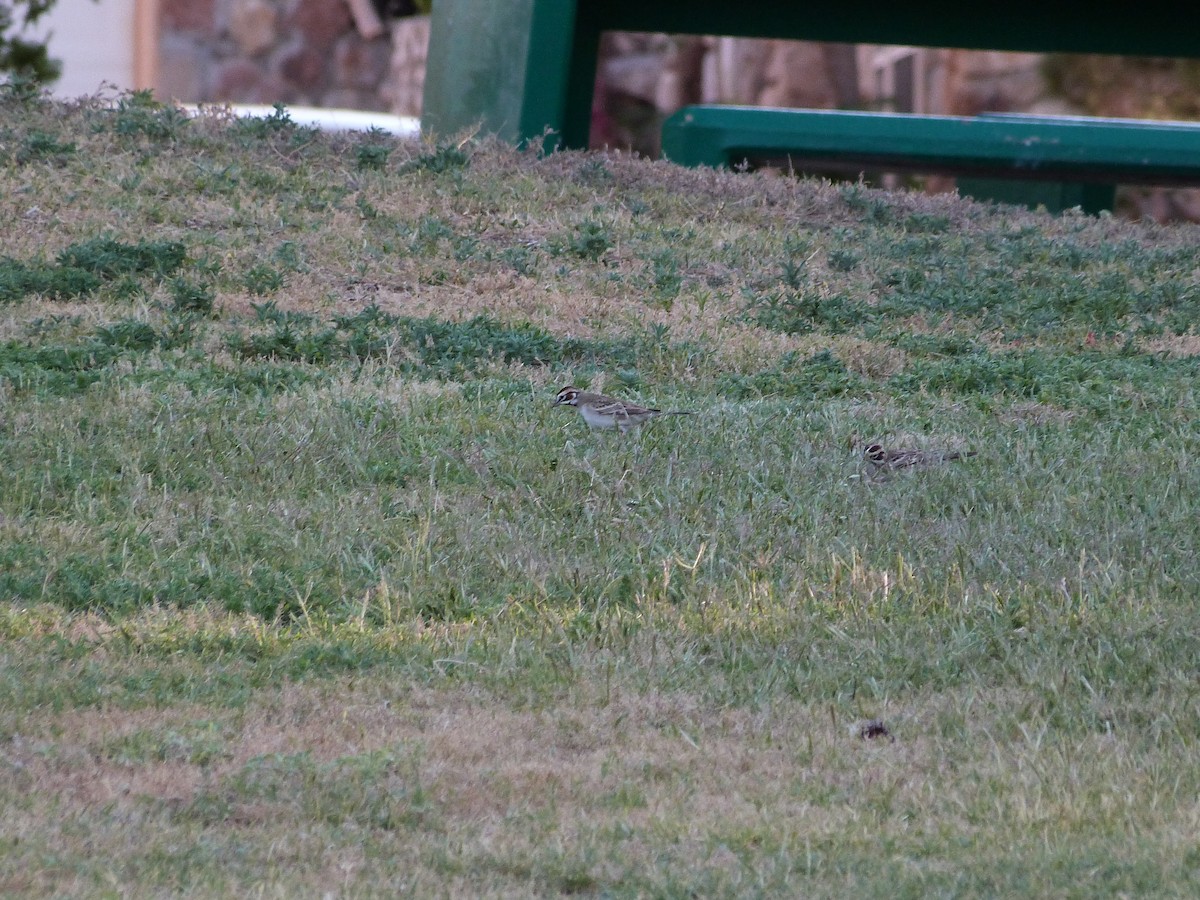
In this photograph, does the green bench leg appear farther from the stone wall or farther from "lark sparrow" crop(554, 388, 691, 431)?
the stone wall

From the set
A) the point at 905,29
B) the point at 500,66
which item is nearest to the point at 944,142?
the point at 905,29

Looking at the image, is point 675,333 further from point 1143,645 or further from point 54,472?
point 1143,645

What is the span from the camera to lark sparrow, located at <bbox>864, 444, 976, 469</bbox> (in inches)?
301

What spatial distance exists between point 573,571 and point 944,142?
1257 cm

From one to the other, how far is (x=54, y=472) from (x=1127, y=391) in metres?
5.59

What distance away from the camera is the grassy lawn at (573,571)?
4.41 m

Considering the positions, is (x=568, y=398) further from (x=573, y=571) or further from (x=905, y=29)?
(x=905, y=29)

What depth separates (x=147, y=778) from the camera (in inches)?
185

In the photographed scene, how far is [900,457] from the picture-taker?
7672 mm

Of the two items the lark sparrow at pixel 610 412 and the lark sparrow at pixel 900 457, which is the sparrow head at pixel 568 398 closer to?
the lark sparrow at pixel 610 412

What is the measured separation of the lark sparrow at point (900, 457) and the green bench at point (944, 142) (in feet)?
33.3

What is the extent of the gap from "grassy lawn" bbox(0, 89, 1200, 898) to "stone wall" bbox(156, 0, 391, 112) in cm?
1991

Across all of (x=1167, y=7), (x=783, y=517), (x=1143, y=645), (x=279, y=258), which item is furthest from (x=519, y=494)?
(x=1167, y=7)

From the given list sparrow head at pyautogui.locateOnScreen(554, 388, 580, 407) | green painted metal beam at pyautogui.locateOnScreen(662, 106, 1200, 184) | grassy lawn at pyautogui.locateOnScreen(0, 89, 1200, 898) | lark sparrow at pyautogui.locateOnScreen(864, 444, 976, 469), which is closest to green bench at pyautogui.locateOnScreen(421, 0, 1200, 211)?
green painted metal beam at pyautogui.locateOnScreen(662, 106, 1200, 184)
